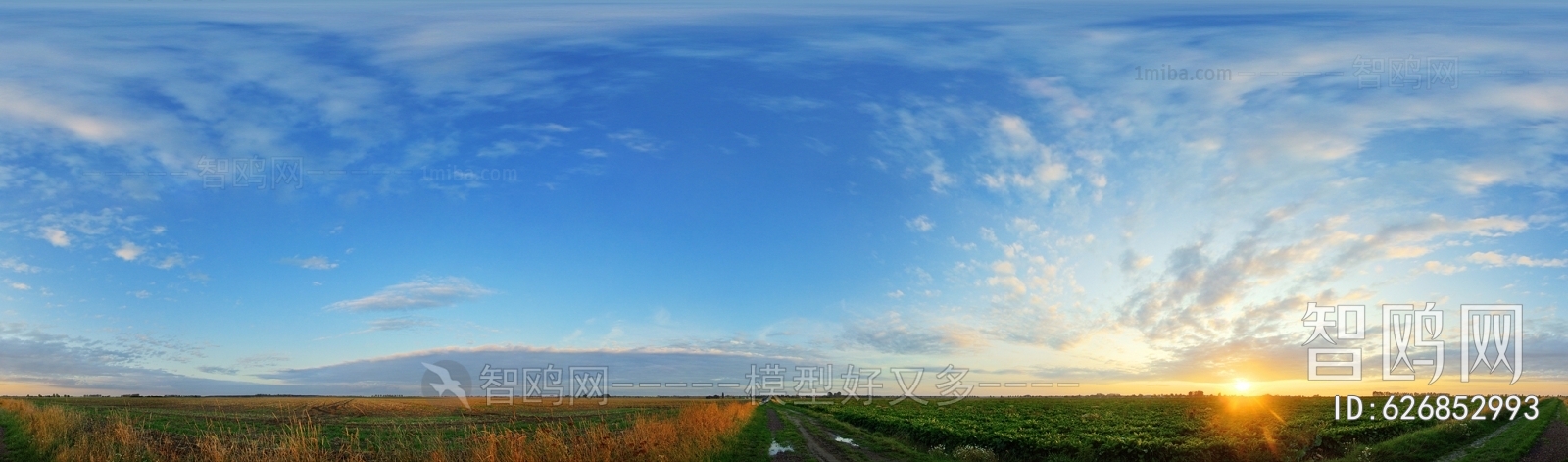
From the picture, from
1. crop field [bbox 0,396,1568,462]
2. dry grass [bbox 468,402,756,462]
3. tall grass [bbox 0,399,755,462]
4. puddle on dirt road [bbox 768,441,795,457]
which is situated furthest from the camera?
puddle on dirt road [bbox 768,441,795,457]

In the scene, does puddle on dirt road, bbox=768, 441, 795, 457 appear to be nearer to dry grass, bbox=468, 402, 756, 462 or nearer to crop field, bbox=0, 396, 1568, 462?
crop field, bbox=0, 396, 1568, 462

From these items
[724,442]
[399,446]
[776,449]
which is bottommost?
[776,449]

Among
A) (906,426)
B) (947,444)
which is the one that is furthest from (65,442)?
(906,426)

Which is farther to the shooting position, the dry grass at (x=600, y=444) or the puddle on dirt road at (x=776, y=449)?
the puddle on dirt road at (x=776, y=449)

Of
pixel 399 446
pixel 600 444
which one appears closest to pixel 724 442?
pixel 600 444

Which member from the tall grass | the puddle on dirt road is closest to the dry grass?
the tall grass

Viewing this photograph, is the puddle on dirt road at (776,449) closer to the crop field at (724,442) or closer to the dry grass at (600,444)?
the crop field at (724,442)

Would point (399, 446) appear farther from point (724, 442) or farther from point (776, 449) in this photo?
point (776, 449)

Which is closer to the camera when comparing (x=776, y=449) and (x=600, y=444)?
(x=600, y=444)

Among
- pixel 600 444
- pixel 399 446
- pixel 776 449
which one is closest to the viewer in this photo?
pixel 399 446

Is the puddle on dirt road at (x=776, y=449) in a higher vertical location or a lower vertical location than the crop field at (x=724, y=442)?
lower

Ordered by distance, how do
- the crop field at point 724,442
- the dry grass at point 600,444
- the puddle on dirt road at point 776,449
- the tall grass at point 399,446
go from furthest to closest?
the puddle on dirt road at point 776,449
the crop field at point 724,442
the dry grass at point 600,444
the tall grass at point 399,446

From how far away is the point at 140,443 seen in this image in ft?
48.7

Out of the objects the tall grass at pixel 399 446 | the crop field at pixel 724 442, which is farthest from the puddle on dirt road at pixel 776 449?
the tall grass at pixel 399 446
